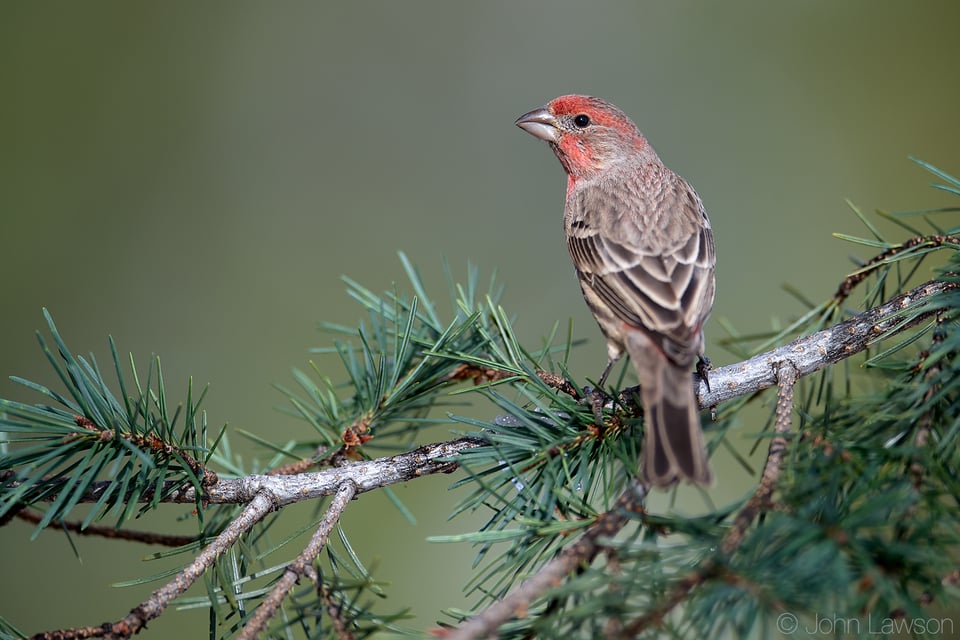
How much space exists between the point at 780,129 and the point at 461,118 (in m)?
2.68

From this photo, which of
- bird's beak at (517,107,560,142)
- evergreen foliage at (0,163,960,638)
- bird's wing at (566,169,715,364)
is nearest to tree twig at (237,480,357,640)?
evergreen foliage at (0,163,960,638)

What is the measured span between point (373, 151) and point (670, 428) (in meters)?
5.42

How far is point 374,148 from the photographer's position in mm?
6754

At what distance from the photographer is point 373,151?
6.74 m

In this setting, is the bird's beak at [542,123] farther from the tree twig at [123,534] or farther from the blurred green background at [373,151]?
the tree twig at [123,534]

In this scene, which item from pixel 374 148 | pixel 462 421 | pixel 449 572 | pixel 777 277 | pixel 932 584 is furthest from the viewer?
pixel 374 148

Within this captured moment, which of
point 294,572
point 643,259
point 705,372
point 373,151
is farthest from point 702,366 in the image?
point 373,151

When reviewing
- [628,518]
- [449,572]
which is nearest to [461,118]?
[449,572]

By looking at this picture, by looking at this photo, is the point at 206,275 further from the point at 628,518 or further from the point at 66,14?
the point at 628,518

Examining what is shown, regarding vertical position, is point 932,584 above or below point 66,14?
below

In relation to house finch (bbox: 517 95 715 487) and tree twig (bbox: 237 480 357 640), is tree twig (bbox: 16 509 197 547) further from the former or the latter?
house finch (bbox: 517 95 715 487)

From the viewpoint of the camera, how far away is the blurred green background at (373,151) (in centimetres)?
563

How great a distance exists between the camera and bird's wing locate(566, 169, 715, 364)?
238 centimetres

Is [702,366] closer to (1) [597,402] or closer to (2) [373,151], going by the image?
(1) [597,402]
